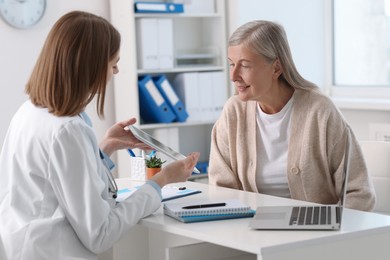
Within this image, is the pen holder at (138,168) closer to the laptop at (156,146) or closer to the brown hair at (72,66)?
the laptop at (156,146)

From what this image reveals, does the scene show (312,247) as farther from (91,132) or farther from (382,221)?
(91,132)

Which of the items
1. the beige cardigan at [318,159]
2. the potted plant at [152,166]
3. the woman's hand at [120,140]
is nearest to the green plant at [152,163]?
the potted plant at [152,166]

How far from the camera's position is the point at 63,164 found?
6.82 ft

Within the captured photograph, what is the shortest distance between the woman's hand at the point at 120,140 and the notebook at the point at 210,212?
499 mm

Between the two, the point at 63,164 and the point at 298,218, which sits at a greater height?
the point at 63,164

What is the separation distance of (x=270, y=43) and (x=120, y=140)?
666 millimetres

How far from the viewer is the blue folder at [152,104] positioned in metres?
4.36

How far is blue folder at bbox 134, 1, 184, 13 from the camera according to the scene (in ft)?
14.1

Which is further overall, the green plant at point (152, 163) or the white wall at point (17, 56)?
the white wall at point (17, 56)

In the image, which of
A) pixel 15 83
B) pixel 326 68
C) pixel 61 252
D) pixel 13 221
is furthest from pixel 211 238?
pixel 326 68

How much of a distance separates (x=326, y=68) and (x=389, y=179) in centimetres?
221

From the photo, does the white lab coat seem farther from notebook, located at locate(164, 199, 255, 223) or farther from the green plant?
the green plant

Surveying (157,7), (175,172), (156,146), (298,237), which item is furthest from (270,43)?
(157,7)

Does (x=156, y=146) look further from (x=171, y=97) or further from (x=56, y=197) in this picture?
(x=171, y=97)
